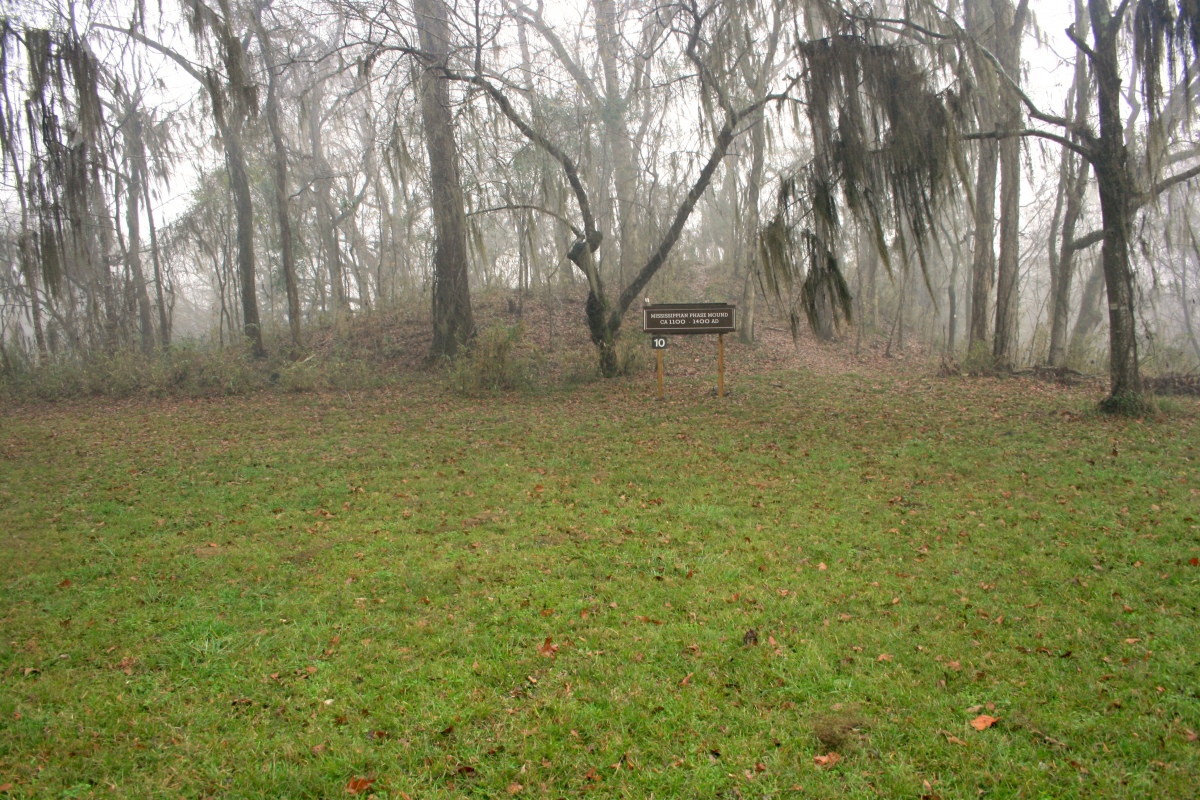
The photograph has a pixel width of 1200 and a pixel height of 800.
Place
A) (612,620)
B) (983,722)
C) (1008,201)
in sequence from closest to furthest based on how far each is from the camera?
1. (983,722)
2. (612,620)
3. (1008,201)

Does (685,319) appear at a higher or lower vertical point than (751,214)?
lower

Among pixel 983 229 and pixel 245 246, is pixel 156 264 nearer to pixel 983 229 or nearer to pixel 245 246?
pixel 245 246

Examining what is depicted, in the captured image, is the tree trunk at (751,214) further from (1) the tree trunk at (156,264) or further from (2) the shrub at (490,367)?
(1) the tree trunk at (156,264)

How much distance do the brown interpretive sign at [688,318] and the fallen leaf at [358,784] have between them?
30.5 feet

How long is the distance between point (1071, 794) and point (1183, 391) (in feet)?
40.2

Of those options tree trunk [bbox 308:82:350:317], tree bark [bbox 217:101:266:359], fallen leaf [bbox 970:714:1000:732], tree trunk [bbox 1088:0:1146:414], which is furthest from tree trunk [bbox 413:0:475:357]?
fallen leaf [bbox 970:714:1000:732]

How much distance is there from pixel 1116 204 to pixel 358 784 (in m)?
11.1

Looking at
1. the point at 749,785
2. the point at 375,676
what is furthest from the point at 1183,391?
the point at 375,676

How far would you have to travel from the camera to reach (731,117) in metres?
11.3

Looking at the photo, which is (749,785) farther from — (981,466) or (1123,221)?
(1123,221)

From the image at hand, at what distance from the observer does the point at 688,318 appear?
1181cm

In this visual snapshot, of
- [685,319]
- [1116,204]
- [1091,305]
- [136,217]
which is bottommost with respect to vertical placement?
[1091,305]

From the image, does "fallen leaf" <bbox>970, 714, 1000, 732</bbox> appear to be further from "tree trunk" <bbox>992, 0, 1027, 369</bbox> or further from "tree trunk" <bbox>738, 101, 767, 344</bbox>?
"tree trunk" <bbox>992, 0, 1027, 369</bbox>

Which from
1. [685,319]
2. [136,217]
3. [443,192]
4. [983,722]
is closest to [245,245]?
[443,192]
